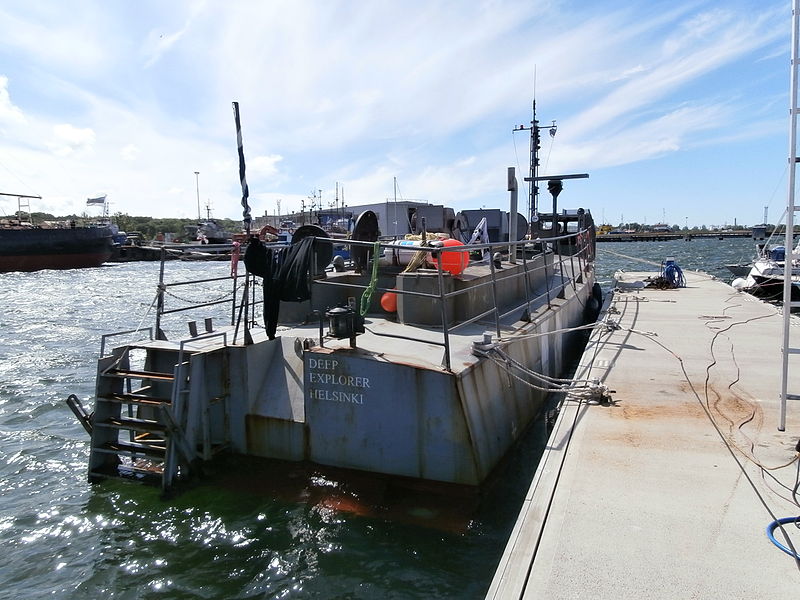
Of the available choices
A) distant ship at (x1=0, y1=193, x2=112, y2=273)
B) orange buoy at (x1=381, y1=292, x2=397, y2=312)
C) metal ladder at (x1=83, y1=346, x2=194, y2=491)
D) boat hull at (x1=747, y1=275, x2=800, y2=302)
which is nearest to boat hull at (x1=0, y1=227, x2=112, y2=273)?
distant ship at (x1=0, y1=193, x2=112, y2=273)

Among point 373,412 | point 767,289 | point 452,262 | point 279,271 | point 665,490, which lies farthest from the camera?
point 767,289

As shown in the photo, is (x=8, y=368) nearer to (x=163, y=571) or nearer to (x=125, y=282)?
(x=163, y=571)

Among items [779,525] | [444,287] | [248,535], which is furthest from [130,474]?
[779,525]

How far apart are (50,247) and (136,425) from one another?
175 ft

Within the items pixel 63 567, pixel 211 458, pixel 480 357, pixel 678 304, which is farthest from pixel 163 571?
pixel 678 304

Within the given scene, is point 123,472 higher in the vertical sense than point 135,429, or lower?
lower

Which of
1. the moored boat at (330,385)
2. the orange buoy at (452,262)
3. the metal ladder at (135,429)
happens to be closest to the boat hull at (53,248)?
the moored boat at (330,385)

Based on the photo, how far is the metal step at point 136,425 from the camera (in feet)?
20.3

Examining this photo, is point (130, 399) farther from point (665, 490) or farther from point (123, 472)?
point (665, 490)

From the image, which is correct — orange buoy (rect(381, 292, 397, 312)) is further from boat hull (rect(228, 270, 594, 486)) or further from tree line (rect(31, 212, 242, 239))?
tree line (rect(31, 212, 242, 239))

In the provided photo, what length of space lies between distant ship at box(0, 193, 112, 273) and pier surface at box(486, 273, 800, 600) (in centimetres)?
5454

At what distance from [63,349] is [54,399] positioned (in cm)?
634

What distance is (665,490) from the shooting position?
423 centimetres

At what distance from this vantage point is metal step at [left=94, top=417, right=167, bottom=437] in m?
6.18
